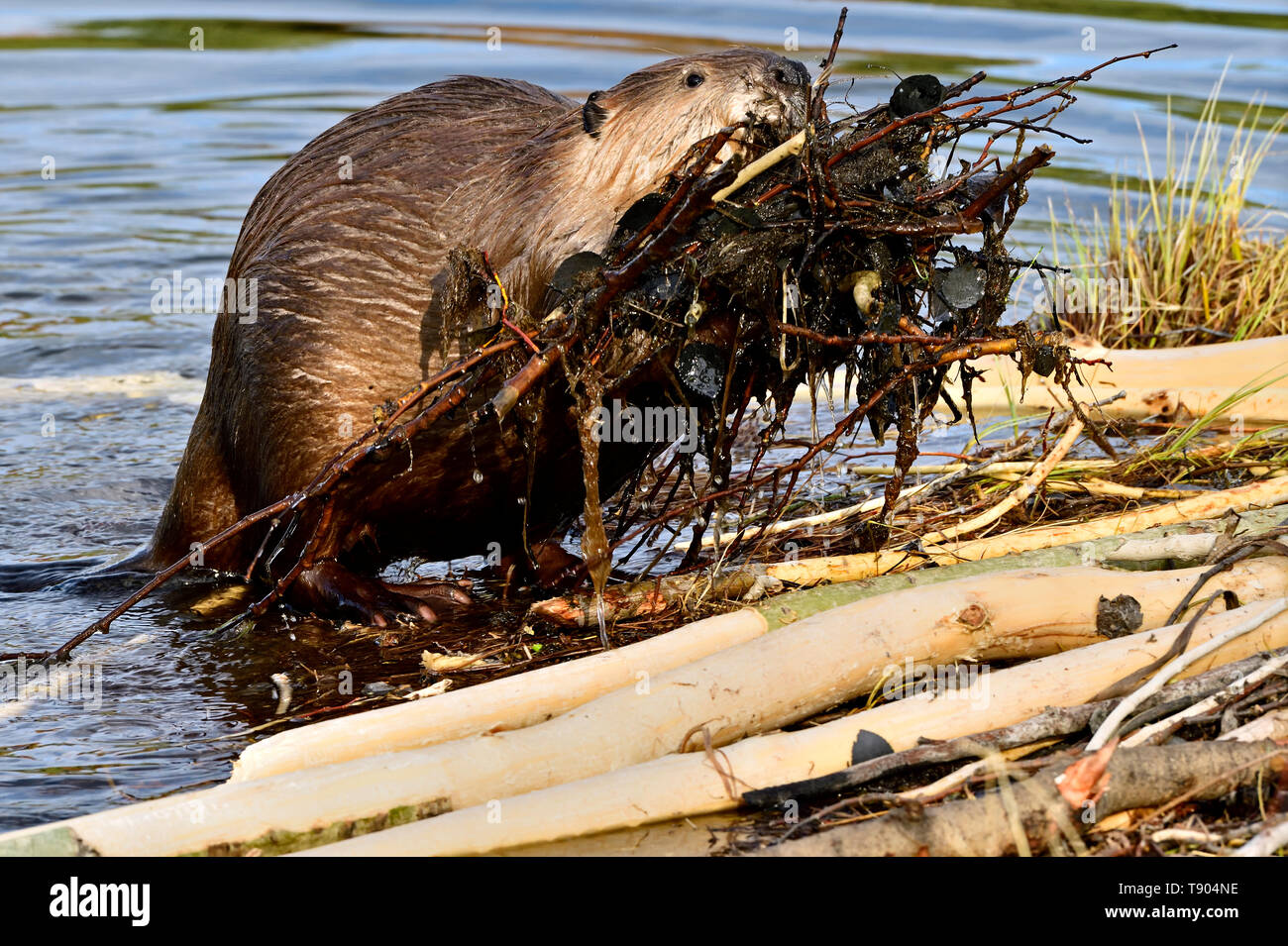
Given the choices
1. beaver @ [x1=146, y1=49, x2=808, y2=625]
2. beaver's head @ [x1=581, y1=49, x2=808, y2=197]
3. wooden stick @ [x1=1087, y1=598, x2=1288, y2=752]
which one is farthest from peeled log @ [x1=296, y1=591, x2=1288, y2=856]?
beaver's head @ [x1=581, y1=49, x2=808, y2=197]

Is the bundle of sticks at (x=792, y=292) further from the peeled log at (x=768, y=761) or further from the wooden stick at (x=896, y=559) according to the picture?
the peeled log at (x=768, y=761)

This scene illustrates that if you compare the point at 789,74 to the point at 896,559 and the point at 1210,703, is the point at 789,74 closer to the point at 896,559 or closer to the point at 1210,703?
the point at 896,559

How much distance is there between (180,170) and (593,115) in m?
6.72

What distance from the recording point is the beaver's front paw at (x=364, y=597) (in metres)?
3.74

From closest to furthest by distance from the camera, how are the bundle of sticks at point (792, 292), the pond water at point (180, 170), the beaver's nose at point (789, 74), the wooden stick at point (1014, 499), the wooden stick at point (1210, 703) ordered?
the wooden stick at point (1210, 703) → the bundle of sticks at point (792, 292) → the beaver's nose at point (789, 74) → the pond water at point (180, 170) → the wooden stick at point (1014, 499)

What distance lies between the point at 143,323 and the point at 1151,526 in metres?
4.80

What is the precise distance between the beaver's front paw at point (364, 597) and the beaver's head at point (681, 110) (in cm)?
110

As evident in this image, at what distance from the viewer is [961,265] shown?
10.1ft

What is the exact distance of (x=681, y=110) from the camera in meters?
3.38
